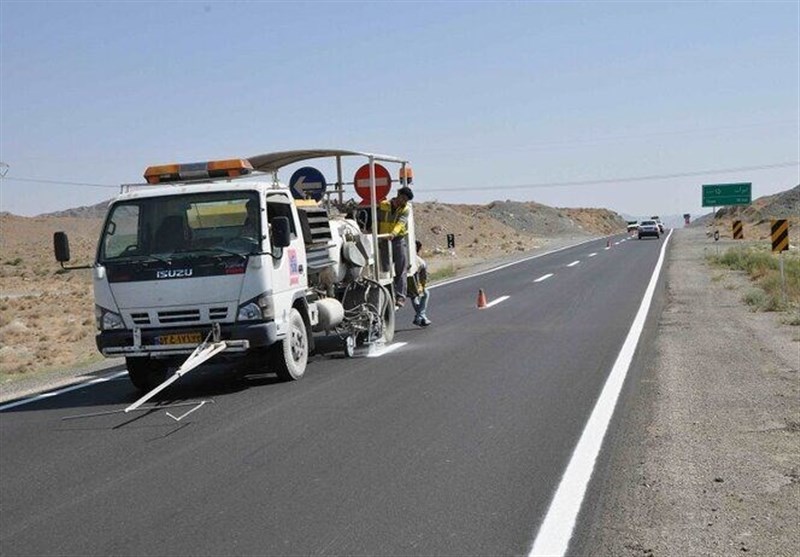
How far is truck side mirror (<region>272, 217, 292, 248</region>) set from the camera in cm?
1080

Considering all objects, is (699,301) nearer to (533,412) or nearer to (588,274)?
(588,274)

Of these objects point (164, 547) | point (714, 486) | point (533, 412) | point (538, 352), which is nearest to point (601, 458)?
point (714, 486)

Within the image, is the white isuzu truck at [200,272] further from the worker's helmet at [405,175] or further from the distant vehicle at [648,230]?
the distant vehicle at [648,230]

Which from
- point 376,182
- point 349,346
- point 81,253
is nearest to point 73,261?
point 81,253

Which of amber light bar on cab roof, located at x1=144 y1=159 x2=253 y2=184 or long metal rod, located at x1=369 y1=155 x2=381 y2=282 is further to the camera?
long metal rod, located at x1=369 y1=155 x2=381 y2=282

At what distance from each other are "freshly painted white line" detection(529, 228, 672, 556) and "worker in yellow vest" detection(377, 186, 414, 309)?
4557 millimetres

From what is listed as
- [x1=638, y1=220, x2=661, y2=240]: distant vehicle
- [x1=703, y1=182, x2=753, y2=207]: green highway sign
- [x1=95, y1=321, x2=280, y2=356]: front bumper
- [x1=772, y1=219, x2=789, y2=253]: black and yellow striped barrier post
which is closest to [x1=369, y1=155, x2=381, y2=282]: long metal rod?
[x1=95, y1=321, x2=280, y2=356]: front bumper

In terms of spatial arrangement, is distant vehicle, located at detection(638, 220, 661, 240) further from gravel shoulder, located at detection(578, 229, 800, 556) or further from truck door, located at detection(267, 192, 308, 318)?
truck door, located at detection(267, 192, 308, 318)

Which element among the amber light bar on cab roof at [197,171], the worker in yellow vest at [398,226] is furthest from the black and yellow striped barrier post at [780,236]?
the amber light bar on cab roof at [197,171]

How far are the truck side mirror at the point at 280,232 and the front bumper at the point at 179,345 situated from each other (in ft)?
2.91

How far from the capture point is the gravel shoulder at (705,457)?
5652 mm

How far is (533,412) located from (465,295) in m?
16.4

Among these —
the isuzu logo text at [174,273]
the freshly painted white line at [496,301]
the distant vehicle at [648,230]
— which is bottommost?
the distant vehicle at [648,230]

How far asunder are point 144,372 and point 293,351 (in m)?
1.73
